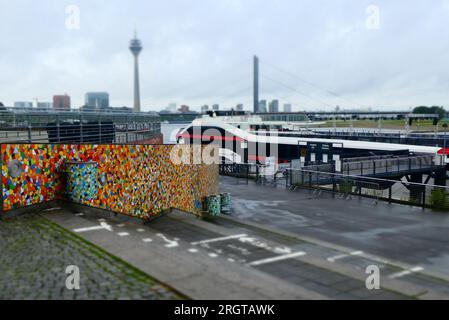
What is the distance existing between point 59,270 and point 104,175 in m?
4.58

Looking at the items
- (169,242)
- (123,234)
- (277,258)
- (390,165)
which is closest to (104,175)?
(123,234)

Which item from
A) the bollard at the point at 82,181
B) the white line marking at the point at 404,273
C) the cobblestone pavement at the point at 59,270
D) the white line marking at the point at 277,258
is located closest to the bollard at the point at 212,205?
the bollard at the point at 82,181

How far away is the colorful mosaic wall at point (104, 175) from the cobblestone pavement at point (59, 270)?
6.03ft

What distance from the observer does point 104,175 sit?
1229 centimetres

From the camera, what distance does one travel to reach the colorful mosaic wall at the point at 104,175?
11857 millimetres

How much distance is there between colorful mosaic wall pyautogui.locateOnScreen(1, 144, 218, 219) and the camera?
11857mm

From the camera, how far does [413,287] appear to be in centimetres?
838

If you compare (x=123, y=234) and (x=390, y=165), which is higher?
(x=390, y=165)

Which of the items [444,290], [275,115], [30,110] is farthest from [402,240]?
[275,115]

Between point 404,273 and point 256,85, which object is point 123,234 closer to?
point 404,273

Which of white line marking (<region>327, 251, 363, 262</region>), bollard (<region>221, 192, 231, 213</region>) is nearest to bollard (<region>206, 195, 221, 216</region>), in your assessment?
bollard (<region>221, 192, 231, 213</region>)

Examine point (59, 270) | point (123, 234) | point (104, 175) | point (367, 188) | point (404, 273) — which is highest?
point (104, 175)

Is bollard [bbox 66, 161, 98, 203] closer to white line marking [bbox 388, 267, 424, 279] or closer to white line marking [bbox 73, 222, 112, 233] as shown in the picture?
white line marking [bbox 73, 222, 112, 233]
